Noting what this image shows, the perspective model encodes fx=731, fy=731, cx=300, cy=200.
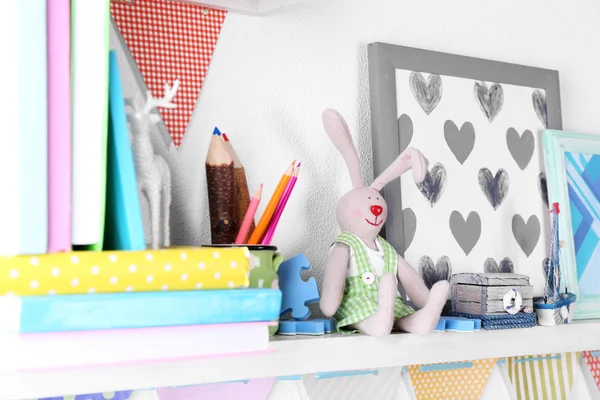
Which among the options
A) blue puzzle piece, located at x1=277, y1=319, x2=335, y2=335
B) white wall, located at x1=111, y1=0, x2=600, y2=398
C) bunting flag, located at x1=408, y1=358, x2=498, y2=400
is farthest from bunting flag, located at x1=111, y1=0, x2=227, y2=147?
bunting flag, located at x1=408, y1=358, x2=498, y2=400

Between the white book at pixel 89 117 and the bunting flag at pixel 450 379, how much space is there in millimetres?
556

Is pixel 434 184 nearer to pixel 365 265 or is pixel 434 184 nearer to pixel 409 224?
pixel 409 224

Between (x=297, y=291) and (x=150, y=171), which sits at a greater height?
(x=150, y=171)

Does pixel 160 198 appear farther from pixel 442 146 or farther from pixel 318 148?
pixel 442 146

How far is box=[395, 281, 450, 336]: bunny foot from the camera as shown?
761mm

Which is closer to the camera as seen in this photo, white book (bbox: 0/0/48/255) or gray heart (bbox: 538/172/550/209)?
white book (bbox: 0/0/48/255)

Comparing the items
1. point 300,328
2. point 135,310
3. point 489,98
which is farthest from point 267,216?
point 489,98

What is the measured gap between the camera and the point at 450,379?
3.34 ft

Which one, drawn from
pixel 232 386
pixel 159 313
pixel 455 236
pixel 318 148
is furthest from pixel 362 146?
pixel 159 313

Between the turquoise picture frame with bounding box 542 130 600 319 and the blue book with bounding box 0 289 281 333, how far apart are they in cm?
59

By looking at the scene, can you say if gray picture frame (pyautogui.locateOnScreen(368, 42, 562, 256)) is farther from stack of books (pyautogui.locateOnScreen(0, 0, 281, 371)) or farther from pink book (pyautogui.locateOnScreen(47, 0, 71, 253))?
pink book (pyautogui.locateOnScreen(47, 0, 71, 253))

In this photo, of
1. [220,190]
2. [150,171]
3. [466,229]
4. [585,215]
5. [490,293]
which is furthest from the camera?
[585,215]

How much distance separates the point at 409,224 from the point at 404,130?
0.41 feet

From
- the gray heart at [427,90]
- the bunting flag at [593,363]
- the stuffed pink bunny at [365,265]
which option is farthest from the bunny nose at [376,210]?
the bunting flag at [593,363]
